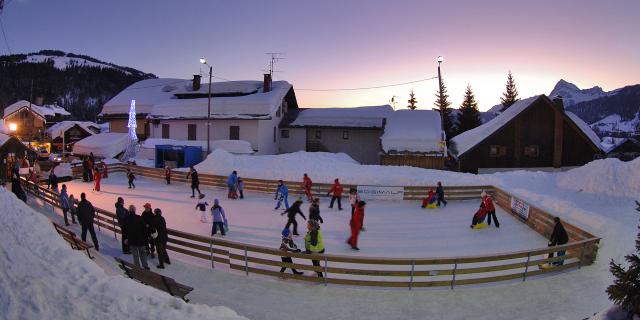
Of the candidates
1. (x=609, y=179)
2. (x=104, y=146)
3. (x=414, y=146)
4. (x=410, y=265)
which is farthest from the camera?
(x=104, y=146)

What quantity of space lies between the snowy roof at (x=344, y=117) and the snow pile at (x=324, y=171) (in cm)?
494

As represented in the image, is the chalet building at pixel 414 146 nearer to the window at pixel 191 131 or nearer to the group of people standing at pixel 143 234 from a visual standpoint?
the window at pixel 191 131

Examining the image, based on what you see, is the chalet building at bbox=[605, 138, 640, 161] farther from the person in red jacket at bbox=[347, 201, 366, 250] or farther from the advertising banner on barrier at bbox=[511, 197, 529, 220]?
the person in red jacket at bbox=[347, 201, 366, 250]

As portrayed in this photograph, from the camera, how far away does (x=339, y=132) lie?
1377 inches

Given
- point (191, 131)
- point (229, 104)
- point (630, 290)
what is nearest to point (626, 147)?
point (229, 104)

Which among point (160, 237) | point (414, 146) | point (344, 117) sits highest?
point (344, 117)

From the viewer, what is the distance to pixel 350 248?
A: 1317cm

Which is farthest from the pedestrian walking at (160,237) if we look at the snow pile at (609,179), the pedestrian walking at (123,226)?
the snow pile at (609,179)

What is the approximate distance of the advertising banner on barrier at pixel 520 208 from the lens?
52.9ft

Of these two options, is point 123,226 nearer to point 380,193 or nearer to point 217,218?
point 217,218

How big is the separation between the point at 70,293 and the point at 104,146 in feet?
131

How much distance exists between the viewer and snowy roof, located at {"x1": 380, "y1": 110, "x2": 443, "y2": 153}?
30.6 m

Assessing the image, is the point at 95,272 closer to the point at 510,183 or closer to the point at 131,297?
the point at 131,297

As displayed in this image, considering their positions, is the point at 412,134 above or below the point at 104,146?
above
